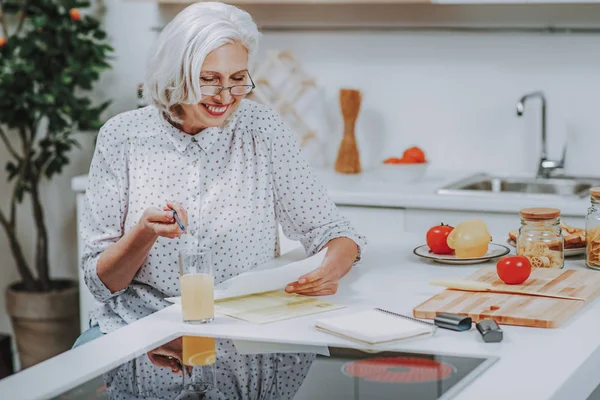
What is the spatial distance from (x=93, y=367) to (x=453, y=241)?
93 centimetres

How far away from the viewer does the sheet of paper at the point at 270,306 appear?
175cm

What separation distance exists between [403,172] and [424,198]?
0.24 metres

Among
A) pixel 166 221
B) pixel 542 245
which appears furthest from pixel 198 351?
pixel 542 245

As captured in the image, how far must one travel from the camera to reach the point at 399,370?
147 cm

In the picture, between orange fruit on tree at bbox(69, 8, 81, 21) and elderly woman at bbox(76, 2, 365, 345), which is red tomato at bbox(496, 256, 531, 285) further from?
orange fruit on tree at bbox(69, 8, 81, 21)

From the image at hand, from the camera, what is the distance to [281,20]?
12.5ft

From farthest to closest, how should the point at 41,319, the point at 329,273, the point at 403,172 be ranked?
the point at 41,319 → the point at 403,172 → the point at 329,273

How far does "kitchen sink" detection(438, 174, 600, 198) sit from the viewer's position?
3373 mm

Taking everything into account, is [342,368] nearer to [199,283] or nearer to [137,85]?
[199,283]

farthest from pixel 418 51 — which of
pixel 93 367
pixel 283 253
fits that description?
pixel 93 367

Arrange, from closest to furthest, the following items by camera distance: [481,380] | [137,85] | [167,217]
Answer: [481,380] < [167,217] < [137,85]

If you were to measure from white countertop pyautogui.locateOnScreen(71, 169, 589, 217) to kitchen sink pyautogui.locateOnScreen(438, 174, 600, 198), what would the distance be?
0.05 metres

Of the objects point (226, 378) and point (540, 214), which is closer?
point (226, 378)

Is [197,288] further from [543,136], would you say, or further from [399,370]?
[543,136]
